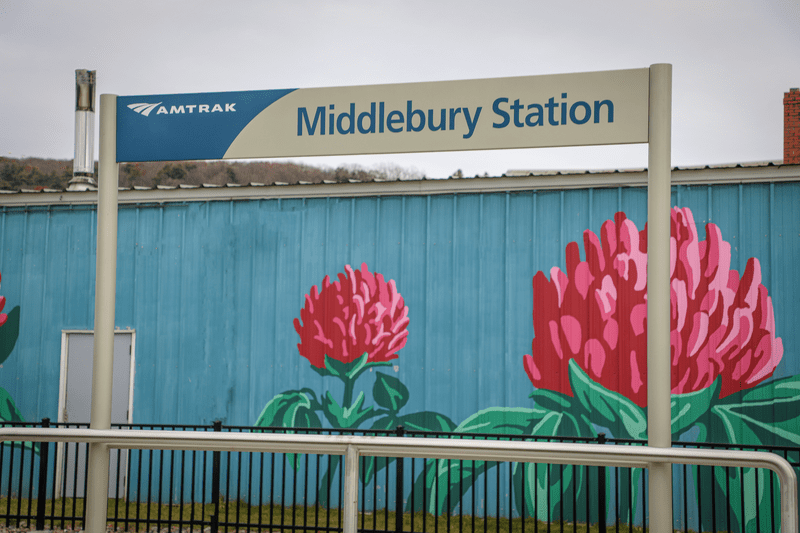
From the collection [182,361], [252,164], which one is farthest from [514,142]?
[252,164]

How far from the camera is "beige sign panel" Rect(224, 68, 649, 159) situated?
3500mm

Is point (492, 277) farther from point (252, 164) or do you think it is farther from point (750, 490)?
point (252, 164)

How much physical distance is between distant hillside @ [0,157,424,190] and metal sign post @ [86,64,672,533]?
40.1 meters

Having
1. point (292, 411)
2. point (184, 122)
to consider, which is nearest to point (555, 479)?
point (292, 411)

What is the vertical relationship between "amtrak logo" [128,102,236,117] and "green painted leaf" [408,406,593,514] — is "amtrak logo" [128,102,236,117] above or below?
above

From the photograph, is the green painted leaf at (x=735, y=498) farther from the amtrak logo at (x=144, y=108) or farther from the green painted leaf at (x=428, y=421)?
the amtrak logo at (x=144, y=108)

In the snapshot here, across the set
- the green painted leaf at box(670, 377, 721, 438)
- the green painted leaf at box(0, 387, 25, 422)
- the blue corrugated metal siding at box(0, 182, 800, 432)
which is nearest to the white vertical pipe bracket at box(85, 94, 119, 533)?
the blue corrugated metal siding at box(0, 182, 800, 432)

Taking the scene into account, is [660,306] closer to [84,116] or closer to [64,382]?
[64,382]

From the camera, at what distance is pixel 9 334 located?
872 centimetres

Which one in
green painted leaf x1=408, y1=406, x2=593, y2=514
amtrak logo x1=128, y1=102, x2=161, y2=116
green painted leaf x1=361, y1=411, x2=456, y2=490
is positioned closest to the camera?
amtrak logo x1=128, y1=102, x2=161, y2=116

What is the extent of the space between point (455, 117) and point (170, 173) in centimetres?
4720

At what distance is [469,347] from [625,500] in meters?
2.60

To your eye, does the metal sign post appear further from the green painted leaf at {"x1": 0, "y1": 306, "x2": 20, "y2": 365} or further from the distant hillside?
the distant hillside

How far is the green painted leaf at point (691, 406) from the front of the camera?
7.18 metres
